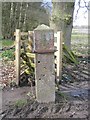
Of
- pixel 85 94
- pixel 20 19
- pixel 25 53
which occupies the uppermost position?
pixel 20 19

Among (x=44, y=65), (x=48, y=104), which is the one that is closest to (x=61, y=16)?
(x=44, y=65)

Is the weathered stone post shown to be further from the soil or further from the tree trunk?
the tree trunk

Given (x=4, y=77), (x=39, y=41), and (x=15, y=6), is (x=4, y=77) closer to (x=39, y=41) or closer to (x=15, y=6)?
(x=39, y=41)

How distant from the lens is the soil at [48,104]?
3832 mm

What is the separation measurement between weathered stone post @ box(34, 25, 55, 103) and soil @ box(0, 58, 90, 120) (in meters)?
0.16

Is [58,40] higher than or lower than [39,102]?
higher

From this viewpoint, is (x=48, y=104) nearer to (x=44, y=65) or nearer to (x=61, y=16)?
(x=44, y=65)

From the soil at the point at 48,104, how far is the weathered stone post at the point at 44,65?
0.16 metres

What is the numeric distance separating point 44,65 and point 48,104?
613mm

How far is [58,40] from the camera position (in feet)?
20.0

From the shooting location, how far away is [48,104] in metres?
4.24

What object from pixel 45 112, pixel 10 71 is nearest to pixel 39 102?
pixel 45 112

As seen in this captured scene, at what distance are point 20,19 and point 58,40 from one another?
1257 cm

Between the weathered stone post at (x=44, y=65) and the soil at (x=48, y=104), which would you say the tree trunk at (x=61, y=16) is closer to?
the soil at (x=48, y=104)
